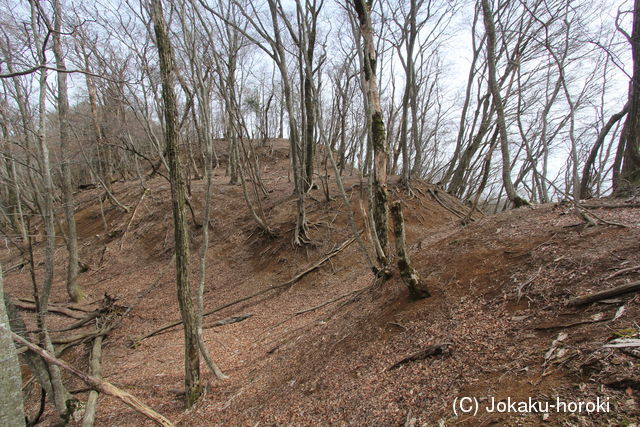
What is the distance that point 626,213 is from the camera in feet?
13.6

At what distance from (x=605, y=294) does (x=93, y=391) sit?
6.64 meters

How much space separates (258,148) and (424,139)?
41.3 ft

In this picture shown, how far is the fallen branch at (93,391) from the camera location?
431 cm

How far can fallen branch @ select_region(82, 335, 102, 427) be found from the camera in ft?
14.1

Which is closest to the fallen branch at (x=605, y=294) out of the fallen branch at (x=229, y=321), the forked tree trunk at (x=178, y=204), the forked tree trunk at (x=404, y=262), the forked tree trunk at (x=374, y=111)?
the forked tree trunk at (x=404, y=262)

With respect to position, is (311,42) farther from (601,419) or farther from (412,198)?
(601,419)

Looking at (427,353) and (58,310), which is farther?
(58,310)

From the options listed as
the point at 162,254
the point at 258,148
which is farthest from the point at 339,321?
the point at 258,148

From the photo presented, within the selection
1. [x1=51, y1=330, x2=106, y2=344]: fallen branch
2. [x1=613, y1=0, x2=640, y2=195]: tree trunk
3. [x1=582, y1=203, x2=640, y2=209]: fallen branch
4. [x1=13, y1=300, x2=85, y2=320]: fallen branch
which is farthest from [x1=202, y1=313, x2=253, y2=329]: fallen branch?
[x1=613, y1=0, x2=640, y2=195]: tree trunk

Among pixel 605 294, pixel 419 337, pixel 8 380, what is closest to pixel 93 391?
pixel 8 380

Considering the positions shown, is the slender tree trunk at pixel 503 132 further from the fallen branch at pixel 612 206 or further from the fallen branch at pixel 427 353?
the fallen branch at pixel 427 353

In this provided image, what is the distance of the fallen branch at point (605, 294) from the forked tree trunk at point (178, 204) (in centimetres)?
431

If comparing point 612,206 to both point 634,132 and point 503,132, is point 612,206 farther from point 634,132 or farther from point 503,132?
point 503,132

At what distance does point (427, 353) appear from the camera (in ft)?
9.73
